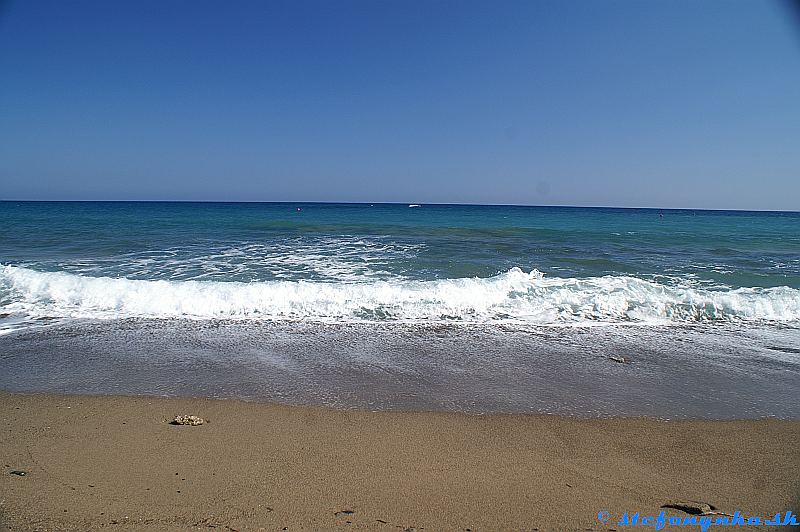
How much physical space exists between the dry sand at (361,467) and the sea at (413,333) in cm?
42

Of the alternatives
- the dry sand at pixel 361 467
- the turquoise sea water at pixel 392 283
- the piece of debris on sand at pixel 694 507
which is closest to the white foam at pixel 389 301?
the turquoise sea water at pixel 392 283

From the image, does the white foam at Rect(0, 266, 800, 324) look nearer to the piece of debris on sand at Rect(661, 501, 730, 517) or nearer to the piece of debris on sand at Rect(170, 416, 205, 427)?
the piece of debris on sand at Rect(170, 416, 205, 427)

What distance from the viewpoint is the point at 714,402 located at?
475 centimetres

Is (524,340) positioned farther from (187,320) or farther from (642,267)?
(642,267)

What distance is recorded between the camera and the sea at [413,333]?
4910mm

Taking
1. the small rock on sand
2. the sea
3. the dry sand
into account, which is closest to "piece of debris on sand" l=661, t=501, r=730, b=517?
the dry sand

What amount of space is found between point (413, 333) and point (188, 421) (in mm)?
3741

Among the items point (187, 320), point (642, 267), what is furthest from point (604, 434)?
point (642, 267)

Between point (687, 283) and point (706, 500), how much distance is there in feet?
29.4

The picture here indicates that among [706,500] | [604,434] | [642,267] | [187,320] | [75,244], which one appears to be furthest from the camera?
[75,244]

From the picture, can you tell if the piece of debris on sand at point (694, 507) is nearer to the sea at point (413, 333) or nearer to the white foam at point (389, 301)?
the sea at point (413, 333)

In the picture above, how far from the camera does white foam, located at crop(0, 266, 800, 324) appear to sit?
8.01 meters

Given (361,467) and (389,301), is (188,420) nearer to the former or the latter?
(361,467)

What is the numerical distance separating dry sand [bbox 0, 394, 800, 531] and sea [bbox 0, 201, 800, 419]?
420 millimetres
